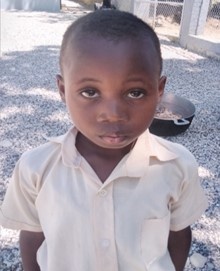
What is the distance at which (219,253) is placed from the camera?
2.05 m

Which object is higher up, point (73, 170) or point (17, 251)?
point (73, 170)

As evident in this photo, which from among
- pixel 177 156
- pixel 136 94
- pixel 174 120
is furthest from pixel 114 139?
pixel 174 120

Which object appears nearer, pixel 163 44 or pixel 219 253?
pixel 219 253

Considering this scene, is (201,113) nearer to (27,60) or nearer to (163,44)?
(27,60)

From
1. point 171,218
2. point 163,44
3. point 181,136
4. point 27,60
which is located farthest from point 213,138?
point 163,44

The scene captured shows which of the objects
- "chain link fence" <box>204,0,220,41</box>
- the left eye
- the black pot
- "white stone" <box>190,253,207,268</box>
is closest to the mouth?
the left eye

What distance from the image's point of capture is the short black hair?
0.82 m

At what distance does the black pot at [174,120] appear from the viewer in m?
3.18

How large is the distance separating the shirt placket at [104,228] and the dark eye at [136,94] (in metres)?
0.25

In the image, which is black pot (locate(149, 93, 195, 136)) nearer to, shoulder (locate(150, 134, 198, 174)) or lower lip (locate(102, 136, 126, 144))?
shoulder (locate(150, 134, 198, 174))

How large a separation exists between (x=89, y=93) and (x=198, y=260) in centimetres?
149

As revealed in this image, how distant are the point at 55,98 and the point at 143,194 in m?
3.32

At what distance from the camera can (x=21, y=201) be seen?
1.05 meters

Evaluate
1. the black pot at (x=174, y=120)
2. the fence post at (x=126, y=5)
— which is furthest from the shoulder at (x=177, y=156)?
Result: the fence post at (x=126, y=5)
